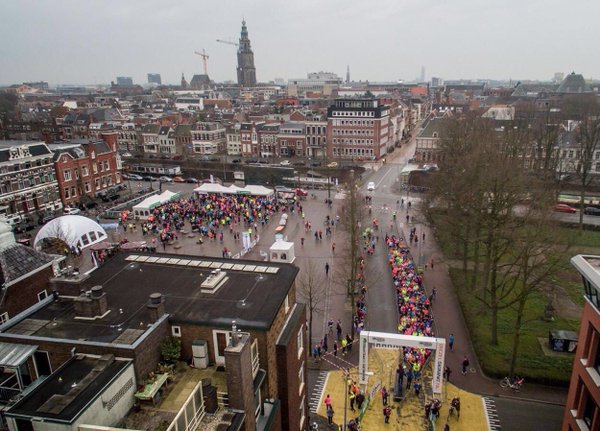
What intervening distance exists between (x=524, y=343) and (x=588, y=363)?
29.2 feet

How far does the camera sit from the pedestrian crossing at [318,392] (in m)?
19.9

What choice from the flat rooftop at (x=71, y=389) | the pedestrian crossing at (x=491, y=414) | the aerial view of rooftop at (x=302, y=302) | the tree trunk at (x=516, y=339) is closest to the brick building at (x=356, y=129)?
the aerial view of rooftop at (x=302, y=302)

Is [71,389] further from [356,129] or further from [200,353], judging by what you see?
[356,129]

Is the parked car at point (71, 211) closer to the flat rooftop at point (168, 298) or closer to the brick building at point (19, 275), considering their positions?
the brick building at point (19, 275)

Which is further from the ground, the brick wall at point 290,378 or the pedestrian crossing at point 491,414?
the brick wall at point 290,378

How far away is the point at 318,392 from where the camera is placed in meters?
20.8

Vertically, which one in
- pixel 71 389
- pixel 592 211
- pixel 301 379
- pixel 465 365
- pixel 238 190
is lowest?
pixel 465 365

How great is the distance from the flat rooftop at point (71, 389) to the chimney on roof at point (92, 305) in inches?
85.7

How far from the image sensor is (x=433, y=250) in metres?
37.9

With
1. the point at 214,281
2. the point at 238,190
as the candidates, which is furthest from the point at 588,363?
the point at 238,190

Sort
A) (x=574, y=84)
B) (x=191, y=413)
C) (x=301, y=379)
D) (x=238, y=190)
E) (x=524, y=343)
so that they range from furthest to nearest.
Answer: (x=574, y=84) < (x=238, y=190) < (x=524, y=343) < (x=301, y=379) < (x=191, y=413)

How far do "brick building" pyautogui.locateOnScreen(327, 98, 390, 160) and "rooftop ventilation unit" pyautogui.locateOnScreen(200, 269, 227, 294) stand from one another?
214 feet

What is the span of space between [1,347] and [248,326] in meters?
7.03

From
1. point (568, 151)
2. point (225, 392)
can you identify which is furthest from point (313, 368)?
point (568, 151)
